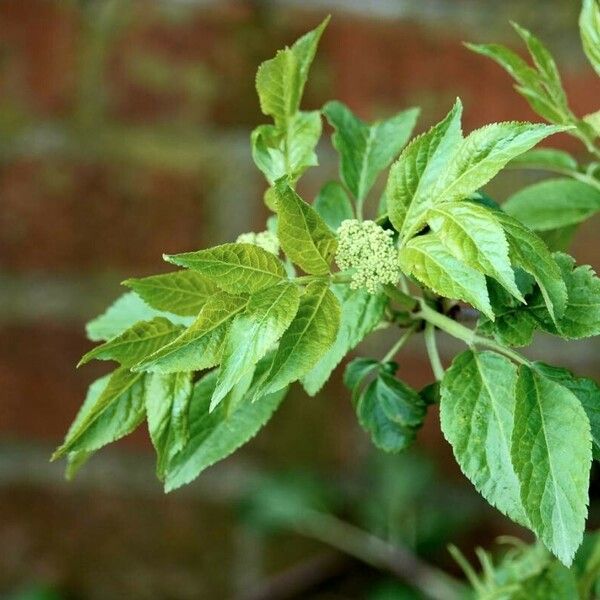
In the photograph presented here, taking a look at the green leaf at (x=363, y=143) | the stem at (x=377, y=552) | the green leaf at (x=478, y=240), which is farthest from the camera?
the stem at (x=377, y=552)

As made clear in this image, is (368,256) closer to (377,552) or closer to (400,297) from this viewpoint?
(400,297)

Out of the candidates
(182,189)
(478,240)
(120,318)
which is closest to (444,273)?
(478,240)

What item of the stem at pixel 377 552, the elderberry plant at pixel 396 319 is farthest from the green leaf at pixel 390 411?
the stem at pixel 377 552

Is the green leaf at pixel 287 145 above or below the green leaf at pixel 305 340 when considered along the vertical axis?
above

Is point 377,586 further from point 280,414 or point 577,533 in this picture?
A: point 577,533

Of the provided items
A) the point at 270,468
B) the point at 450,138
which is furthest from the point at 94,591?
the point at 450,138

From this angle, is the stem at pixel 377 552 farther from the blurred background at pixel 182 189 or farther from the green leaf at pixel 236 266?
the green leaf at pixel 236 266

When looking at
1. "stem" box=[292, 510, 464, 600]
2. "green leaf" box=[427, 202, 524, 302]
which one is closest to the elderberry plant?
"green leaf" box=[427, 202, 524, 302]
